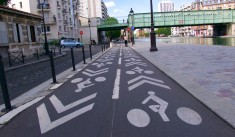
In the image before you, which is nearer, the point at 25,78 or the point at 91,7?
the point at 25,78

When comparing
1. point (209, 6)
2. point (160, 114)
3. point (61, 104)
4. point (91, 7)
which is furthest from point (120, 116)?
point (91, 7)

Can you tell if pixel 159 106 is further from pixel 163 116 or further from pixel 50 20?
pixel 50 20

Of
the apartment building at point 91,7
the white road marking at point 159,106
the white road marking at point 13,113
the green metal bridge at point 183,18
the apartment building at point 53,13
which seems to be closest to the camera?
the white road marking at point 159,106

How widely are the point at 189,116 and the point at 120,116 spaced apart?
1.33m

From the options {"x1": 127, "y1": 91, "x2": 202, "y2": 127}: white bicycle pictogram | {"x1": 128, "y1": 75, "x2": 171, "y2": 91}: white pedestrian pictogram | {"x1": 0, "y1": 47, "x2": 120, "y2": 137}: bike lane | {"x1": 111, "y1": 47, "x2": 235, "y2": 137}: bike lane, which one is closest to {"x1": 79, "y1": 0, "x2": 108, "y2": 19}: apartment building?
{"x1": 128, "y1": 75, "x2": 171, "y2": 91}: white pedestrian pictogram

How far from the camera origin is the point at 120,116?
432 centimetres

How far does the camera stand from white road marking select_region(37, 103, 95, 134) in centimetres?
400

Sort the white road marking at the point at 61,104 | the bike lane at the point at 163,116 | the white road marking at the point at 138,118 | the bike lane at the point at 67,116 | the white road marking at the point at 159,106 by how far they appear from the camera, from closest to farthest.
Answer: the bike lane at the point at 163,116 < the bike lane at the point at 67,116 < the white road marking at the point at 138,118 < the white road marking at the point at 159,106 < the white road marking at the point at 61,104

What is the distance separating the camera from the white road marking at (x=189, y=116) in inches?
156

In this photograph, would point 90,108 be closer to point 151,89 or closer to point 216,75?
point 151,89

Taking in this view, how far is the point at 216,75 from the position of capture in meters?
7.50

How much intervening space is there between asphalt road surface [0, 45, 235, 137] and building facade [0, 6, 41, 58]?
1422 cm

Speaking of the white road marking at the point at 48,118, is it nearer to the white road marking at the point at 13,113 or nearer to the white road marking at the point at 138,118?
the white road marking at the point at 13,113

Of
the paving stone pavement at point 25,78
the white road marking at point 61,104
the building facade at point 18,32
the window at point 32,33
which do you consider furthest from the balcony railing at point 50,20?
the white road marking at point 61,104
